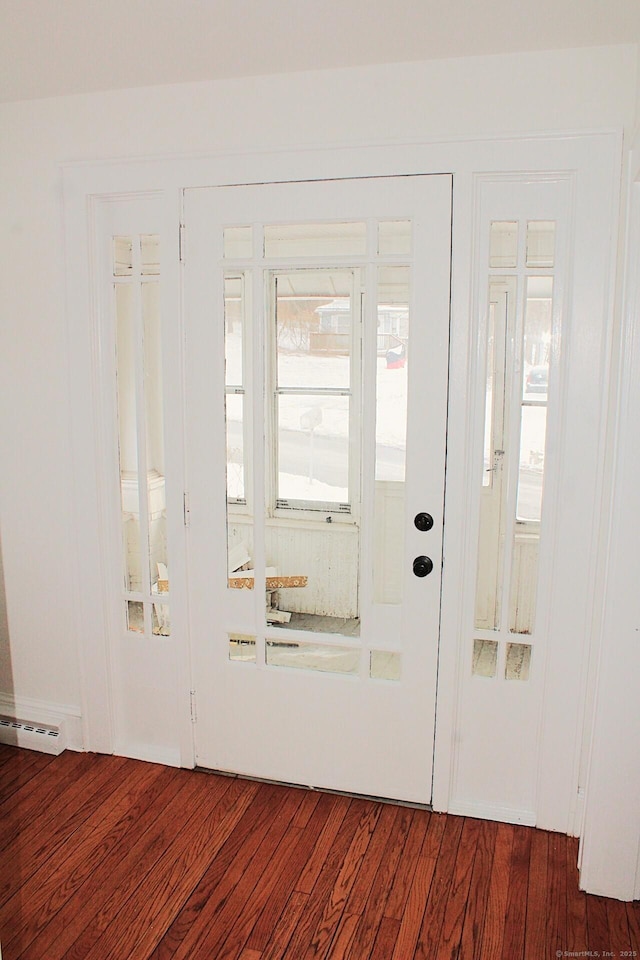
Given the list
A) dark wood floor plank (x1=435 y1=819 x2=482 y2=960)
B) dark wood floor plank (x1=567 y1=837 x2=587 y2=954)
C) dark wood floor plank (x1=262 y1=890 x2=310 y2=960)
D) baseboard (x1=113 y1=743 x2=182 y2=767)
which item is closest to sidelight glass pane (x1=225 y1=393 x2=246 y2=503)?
baseboard (x1=113 y1=743 x2=182 y2=767)

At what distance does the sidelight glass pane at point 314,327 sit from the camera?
2389 mm

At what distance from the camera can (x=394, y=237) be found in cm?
231

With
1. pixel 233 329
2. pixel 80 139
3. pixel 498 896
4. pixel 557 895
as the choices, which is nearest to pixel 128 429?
pixel 233 329

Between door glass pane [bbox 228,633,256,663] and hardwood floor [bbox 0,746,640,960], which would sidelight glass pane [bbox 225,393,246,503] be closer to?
door glass pane [bbox 228,633,256,663]

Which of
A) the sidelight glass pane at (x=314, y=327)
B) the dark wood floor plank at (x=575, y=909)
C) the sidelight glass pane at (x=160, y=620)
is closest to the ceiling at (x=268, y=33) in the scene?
the sidelight glass pane at (x=314, y=327)

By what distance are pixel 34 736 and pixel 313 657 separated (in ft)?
4.02

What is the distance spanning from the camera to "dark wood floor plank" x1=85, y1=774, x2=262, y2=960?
196cm

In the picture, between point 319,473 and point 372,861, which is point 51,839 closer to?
point 372,861

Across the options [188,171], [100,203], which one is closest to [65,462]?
[100,203]

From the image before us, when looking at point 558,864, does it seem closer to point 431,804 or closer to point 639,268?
point 431,804

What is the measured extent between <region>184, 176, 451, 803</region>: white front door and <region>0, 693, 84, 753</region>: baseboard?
1.84ft

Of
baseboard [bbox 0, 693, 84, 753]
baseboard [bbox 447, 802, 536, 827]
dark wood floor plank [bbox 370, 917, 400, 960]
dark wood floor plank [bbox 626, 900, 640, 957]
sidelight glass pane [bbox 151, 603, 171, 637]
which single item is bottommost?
dark wood floor plank [bbox 370, 917, 400, 960]

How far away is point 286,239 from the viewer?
7.89 feet

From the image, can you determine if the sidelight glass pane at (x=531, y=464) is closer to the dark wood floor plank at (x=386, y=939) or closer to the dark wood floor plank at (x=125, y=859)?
the dark wood floor plank at (x=386, y=939)
